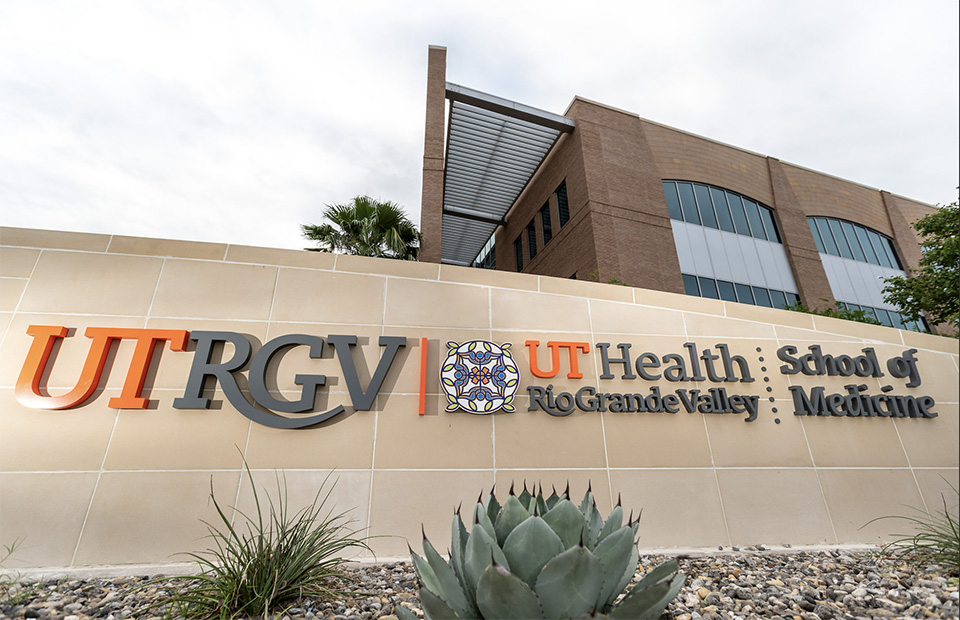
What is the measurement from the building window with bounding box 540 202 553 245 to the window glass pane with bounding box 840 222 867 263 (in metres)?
14.1

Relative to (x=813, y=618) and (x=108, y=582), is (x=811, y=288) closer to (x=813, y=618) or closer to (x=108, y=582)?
(x=813, y=618)

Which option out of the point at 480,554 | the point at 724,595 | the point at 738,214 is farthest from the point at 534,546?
the point at 738,214

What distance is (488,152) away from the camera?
16.8 m

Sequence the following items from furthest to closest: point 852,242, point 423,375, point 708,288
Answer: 1. point 852,242
2. point 708,288
3. point 423,375

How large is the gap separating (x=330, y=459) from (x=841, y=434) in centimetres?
677

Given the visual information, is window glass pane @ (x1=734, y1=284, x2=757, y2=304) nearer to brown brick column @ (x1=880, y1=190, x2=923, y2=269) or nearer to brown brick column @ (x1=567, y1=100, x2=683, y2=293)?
brown brick column @ (x1=567, y1=100, x2=683, y2=293)

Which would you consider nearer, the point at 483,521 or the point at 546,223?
the point at 483,521

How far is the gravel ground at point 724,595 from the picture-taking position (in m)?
2.97

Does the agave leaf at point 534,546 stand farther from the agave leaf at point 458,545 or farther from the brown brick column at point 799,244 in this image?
the brown brick column at point 799,244

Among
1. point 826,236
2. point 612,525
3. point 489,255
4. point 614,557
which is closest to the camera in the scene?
point 614,557

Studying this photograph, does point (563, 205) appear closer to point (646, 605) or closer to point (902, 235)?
point (646, 605)

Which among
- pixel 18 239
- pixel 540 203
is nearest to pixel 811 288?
pixel 540 203

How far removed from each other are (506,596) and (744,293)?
56.0 feet

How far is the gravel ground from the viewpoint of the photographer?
297cm
